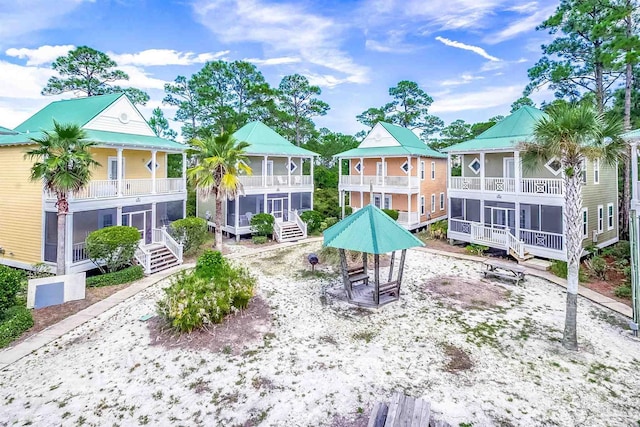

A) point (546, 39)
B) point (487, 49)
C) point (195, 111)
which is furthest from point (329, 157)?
point (546, 39)

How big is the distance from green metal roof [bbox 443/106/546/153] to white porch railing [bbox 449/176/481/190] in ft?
6.02

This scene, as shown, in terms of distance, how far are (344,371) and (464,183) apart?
1694cm

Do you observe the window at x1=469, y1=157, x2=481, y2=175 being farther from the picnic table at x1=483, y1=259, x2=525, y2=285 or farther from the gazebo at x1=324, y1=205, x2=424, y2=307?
the gazebo at x1=324, y1=205, x2=424, y2=307

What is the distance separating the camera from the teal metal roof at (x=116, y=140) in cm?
1597

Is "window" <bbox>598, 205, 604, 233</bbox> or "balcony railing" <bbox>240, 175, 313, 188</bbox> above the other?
"balcony railing" <bbox>240, 175, 313, 188</bbox>

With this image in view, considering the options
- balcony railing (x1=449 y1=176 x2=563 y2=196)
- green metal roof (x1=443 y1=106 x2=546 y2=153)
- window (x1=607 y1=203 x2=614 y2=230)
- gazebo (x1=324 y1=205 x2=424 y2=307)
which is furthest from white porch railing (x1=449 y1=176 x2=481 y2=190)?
gazebo (x1=324 y1=205 x2=424 y2=307)

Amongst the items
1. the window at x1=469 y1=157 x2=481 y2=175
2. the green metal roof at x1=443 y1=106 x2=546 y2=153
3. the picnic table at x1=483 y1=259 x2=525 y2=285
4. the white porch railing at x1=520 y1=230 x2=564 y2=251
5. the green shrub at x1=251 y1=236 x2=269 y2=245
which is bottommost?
the picnic table at x1=483 y1=259 x2=525 y2=285

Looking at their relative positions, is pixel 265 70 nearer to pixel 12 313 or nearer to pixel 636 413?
pixel 12 313

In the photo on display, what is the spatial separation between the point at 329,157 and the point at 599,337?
111 feet

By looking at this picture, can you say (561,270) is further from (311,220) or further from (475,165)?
(311,220)

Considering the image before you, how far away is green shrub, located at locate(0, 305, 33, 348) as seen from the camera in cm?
962

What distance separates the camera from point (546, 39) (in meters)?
23.4

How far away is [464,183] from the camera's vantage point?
70.0 ft

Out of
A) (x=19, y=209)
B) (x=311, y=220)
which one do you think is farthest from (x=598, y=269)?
(x=19, y=209)
